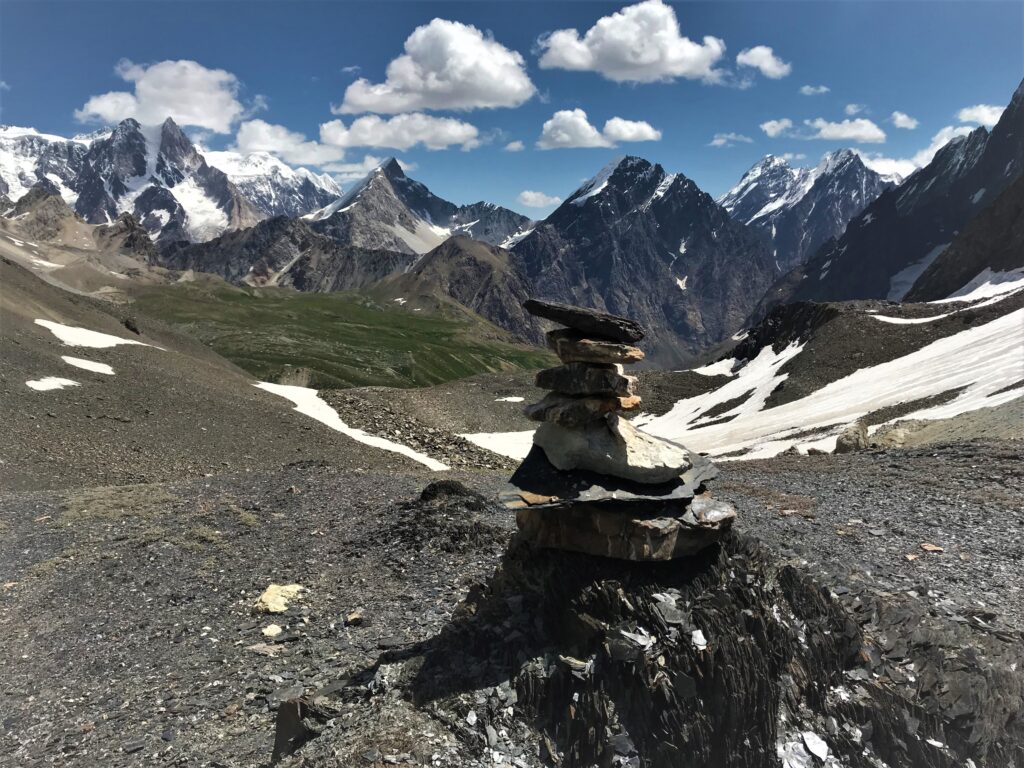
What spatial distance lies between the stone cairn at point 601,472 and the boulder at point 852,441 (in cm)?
2689

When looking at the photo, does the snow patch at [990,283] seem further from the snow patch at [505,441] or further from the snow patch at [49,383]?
the snow patch at [49,383]

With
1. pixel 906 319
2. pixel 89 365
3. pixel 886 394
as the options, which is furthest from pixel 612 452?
pixel 906 319

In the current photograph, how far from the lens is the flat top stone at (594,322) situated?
13328 mm

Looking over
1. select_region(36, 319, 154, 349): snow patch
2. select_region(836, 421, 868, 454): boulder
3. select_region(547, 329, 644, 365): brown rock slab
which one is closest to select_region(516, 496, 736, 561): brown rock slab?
select_region(547, 329, 644, 365): brown rock slab

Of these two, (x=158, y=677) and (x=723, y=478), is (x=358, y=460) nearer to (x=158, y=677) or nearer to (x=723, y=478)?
(x=723, y=478)

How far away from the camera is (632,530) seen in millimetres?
12547

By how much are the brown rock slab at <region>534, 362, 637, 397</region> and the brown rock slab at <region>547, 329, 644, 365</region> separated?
204 millimetres

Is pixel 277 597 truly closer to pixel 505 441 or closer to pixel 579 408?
pixel 579 408

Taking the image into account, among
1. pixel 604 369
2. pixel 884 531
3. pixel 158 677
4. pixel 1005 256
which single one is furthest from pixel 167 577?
pixel 1005 256

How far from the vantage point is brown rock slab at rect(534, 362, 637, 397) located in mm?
13547

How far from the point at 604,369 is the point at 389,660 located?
26.2 feet

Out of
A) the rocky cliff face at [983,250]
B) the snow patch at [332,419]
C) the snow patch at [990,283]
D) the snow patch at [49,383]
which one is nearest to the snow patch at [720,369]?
the snow patch at [990,283]

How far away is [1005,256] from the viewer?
138 m

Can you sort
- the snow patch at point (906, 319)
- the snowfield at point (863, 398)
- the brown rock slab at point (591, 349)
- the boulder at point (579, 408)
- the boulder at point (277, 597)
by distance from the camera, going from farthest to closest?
the snow patch at point (906, 319), the snowfield at point (863, 398), the boulder at point (277, 597), the boulder at point (579, 408), the brown rock slab at point (591, 349)
